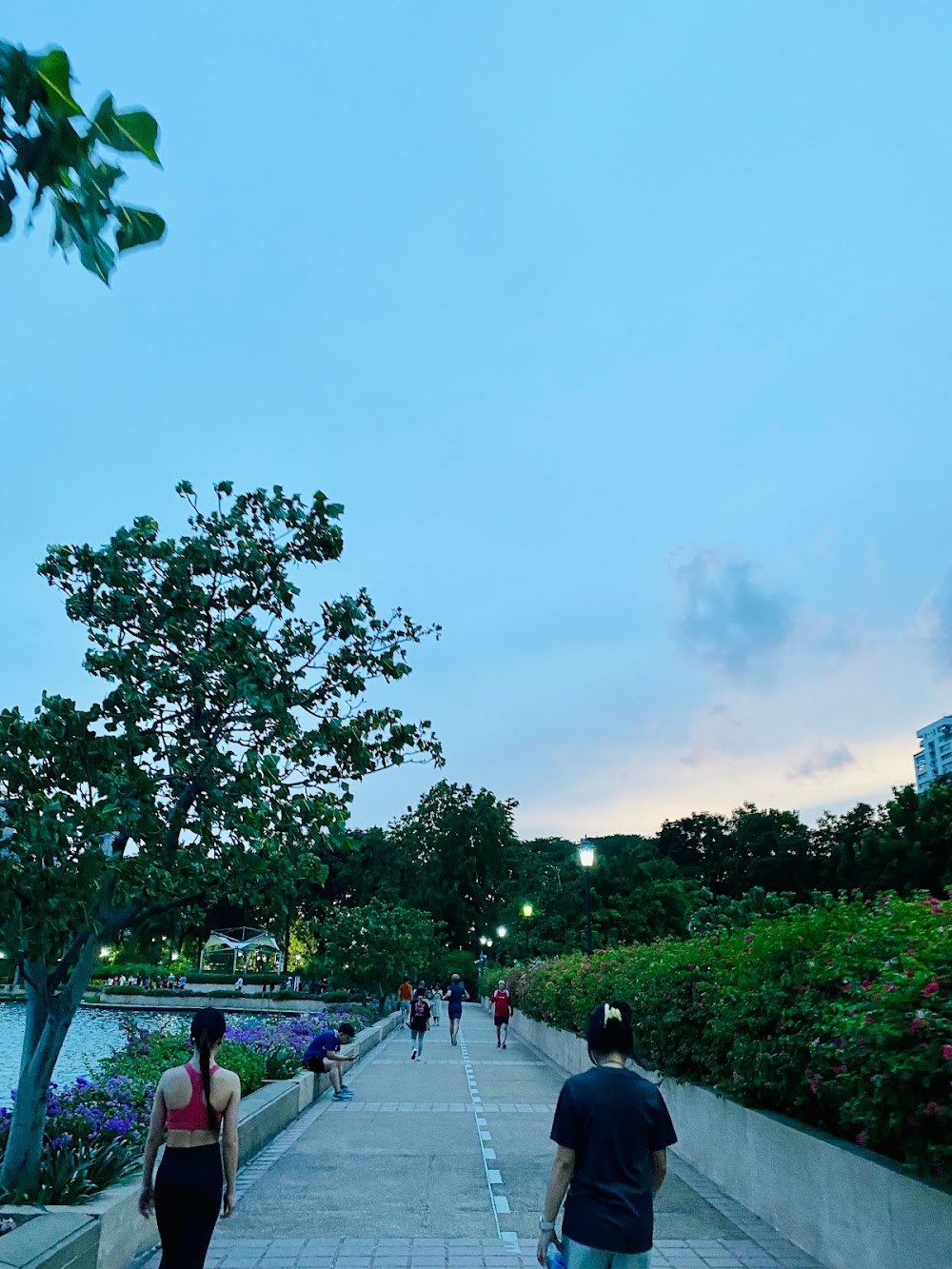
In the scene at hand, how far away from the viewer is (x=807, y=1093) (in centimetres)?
676

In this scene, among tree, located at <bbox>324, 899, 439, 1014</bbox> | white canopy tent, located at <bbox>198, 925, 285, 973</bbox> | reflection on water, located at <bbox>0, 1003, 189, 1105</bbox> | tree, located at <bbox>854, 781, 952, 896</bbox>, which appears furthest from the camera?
white canopy tent, located at <bbox>198, 925, 285, 973</bbox>

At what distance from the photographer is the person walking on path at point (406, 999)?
33.2 m

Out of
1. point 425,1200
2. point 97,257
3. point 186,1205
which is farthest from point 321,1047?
point 97,257

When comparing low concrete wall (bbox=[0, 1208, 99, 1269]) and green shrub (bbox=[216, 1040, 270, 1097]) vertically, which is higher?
green shrub (bbox=[216, 1040, 270, 1097])

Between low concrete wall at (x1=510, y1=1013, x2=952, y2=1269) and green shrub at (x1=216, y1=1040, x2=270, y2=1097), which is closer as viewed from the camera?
low concrete wall at (x1=510, y1=1013, x2=952, y2=1269)

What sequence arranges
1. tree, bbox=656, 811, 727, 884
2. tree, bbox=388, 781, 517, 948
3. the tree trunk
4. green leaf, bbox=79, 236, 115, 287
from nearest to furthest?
→ green leaf, bbox=79, 236, 115, 287
the tree trunk
tree, bbox=388, 781, 517, 948
tree, bbox=656, 811, 727, 884

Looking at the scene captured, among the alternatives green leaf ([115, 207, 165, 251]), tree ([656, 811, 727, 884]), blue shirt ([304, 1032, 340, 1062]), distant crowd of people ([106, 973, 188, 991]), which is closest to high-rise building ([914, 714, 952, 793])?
tree ([656, 811, 727, 884])

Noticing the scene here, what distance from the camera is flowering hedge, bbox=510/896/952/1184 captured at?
193 inches

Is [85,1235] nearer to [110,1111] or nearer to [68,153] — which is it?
[110,1111]

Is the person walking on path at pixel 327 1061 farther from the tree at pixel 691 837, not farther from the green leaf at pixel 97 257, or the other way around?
the tree at pixel 691 837

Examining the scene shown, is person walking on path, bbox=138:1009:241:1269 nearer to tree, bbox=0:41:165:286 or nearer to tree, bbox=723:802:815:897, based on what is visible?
tree, bbox=0:41:165:286

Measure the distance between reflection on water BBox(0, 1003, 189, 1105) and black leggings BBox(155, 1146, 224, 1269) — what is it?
33.7ft

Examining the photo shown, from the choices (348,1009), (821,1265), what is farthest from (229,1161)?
(348,1009)

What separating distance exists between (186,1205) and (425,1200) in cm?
410
